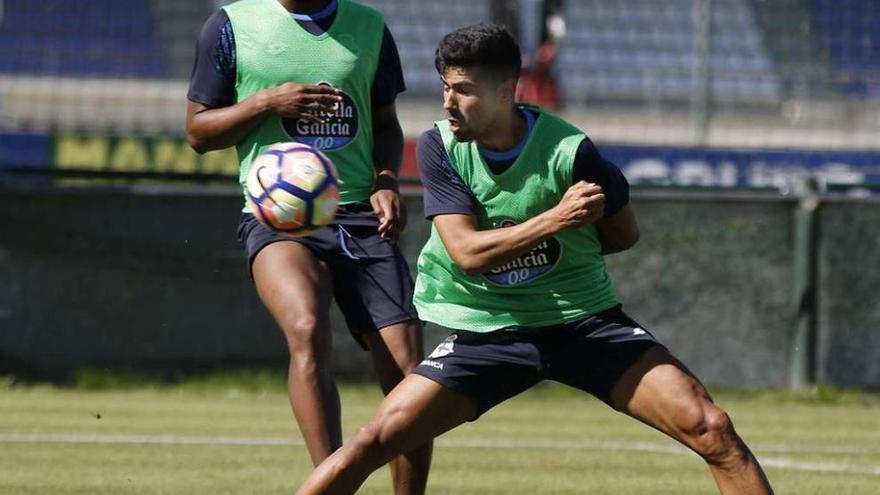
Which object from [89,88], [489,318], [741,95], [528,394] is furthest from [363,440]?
[741,95]

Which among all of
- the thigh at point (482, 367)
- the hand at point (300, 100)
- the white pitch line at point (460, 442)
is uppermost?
the hand at point (300, 100)

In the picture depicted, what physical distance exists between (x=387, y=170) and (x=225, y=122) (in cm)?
67

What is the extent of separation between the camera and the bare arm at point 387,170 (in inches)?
241

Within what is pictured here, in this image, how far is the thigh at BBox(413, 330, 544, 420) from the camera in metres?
5.11

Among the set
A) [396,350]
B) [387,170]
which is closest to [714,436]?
[396,350]

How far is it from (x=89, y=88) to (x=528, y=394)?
5.48 meters

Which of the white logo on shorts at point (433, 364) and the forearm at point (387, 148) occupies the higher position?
the forearm at point (387, 148)

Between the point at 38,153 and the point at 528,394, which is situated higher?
the point at 38,153

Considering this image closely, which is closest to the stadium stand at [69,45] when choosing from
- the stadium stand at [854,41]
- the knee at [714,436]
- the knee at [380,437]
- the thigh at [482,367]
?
the stadium stand at [854,41]

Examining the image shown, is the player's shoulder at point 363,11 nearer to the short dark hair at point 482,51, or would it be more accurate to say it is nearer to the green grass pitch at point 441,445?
the short dark hair at point 482,51

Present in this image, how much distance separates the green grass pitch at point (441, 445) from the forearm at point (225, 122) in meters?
1.75

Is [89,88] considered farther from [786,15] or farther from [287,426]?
[786,15]

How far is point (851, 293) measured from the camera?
12.0 meters

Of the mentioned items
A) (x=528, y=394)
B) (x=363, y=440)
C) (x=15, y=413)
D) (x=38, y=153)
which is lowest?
(x=528, y=394)
